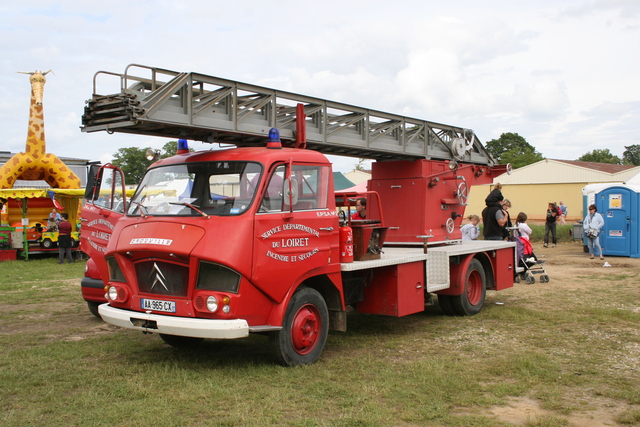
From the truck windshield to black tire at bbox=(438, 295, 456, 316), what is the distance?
4545 mm

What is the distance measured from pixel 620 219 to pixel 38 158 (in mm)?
20916

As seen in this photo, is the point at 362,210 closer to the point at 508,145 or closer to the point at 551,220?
the point at 551,220

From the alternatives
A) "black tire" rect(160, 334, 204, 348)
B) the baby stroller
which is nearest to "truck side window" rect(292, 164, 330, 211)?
"black tire" rect(160, 334, 204, 348)

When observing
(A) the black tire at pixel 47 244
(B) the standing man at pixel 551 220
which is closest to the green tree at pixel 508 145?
(B) the standing man at pixel 551 220

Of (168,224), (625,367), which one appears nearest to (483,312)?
(625,367)

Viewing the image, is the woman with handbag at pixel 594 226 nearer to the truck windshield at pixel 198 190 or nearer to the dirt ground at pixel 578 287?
the dirt ground at pixel 578 287

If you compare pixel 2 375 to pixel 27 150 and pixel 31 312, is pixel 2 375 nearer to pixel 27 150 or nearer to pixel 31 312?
pixel 31 312

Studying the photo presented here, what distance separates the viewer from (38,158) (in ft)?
77.6

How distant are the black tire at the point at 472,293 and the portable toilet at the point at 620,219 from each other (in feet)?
37.5

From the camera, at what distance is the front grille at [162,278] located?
6.15 metres

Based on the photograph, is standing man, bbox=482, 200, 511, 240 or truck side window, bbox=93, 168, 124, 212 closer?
truck side window, bbox=93, 168, 124, 212

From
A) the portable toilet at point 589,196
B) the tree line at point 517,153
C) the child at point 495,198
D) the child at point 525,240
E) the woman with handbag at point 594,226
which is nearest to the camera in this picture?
the child at point 495,198

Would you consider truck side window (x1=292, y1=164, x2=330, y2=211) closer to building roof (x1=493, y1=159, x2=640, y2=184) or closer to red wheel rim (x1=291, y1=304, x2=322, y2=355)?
red wheel rim (x1=291, y1=304, x2=322, y2=355)

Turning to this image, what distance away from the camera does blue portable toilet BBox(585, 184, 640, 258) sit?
19.6m
